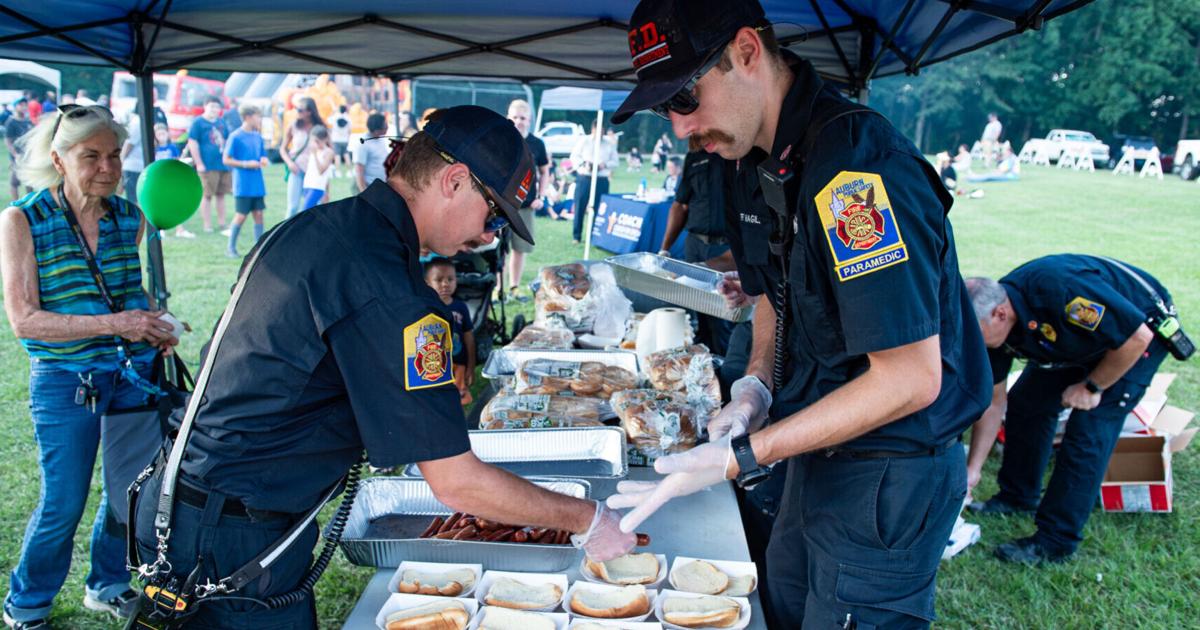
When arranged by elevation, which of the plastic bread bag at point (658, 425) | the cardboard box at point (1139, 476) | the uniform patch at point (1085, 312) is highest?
the uniform patch at point (1085, 312)

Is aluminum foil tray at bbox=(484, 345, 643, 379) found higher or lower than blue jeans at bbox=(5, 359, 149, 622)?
higher

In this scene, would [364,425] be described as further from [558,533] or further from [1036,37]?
[1036,37]

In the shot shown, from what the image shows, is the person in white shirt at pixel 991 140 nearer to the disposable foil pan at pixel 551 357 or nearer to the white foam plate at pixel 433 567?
the disposable foil pan at pixel 551 357

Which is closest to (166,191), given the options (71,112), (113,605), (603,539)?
(71,112)

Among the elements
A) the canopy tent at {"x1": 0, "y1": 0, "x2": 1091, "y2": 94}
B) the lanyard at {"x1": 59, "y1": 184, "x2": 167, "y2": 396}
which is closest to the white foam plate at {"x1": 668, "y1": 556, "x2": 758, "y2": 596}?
the canopy tent at {"x1": 0, "y1": 0, "x2": 1091, "y2": 94}

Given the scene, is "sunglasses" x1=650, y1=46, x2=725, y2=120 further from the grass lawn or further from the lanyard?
the grass lawn

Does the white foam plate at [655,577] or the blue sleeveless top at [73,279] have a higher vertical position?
the blue sleeveless top at [73,279]

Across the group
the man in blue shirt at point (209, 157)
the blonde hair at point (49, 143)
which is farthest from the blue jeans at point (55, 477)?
the man in blue shirt at point (209, 157)

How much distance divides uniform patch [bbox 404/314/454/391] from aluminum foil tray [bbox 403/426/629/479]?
4.14 ft

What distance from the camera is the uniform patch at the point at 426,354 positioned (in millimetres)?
1484

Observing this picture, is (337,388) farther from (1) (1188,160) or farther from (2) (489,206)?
(1) (1188,160)

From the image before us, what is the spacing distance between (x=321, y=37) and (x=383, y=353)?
3.54m

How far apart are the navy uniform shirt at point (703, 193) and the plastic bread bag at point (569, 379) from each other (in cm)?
299

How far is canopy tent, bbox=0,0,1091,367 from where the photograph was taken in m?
3.43
